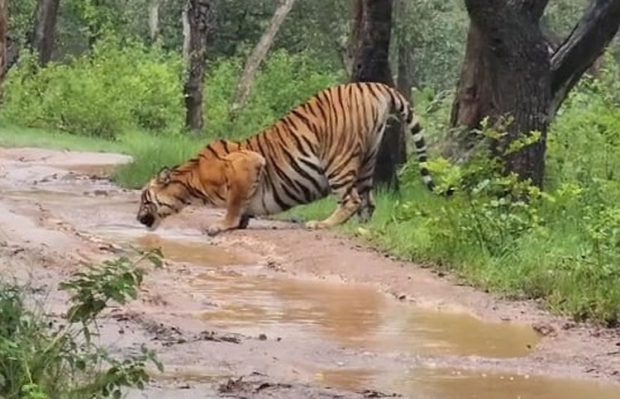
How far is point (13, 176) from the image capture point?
2117 centimetres

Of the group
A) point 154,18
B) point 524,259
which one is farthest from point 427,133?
point 154,18

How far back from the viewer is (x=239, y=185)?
15.0m

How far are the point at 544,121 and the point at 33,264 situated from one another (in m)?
5.81

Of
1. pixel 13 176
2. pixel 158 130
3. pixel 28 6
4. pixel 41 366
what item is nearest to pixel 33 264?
pixel 41 366

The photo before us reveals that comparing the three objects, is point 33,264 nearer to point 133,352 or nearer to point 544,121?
point 133,352

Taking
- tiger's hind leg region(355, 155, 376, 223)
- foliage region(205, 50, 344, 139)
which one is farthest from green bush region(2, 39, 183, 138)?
tiger's hind leg region(355, 155, 376, 223)

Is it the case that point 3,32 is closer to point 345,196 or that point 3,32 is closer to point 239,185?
point 239,185

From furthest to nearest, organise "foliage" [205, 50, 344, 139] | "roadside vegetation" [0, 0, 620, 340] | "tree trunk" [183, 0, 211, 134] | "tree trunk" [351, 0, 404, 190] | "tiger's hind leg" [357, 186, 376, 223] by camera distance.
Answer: "foliage" [205, 50, 344, 139] < "tree trunk" [183, 0, 211, 134] < "tree trunk" [351, 0, 404, 190] < "tiger's hind leg" [357, 186, 376, 223] < "roadside vegetation" [0, 0, 620, 340]

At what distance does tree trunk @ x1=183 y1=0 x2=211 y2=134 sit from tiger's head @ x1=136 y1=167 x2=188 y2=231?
12.2 meters

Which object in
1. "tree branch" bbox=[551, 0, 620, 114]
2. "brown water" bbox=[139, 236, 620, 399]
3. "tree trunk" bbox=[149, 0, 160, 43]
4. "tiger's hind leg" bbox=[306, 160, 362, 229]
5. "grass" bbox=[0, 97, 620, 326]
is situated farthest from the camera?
"tree trunk" bbox=[149, 0, 160, 43]

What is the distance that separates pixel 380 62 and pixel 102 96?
48.8 ft

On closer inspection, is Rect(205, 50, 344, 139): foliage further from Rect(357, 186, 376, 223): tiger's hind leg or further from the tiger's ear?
the tiger's ear

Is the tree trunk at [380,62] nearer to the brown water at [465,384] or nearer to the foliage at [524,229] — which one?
the foliage at [524,229]

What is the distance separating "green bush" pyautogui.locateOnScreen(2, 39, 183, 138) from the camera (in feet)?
102
